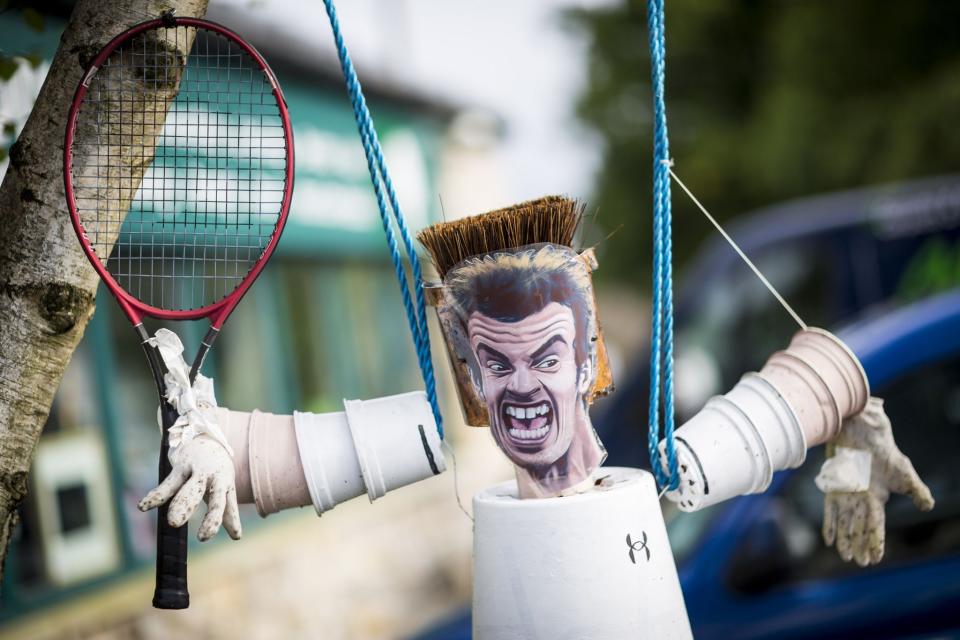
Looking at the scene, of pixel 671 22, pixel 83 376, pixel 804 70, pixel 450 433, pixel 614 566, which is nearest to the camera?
pixel 614 566

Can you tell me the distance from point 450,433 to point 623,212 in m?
7.93

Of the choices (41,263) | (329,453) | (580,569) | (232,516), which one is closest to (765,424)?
(580,569)

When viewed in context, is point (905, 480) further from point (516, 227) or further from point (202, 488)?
point (202, 488)

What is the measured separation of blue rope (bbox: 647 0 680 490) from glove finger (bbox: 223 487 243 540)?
2.20ft

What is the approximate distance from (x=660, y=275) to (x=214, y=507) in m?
0.81

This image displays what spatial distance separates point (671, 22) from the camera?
14.3 meters

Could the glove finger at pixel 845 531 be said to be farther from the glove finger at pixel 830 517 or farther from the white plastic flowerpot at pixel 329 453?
the white plastic flowerpot at pixel 329 453

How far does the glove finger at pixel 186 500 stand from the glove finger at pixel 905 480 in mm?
1138

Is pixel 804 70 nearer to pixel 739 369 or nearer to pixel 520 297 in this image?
pixel 739 369

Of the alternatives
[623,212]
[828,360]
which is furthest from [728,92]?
[828,360]

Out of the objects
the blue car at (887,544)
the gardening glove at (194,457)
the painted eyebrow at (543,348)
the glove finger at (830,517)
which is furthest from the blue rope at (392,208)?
the blue car at (887,544)

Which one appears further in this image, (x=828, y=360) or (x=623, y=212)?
(x=623, y=212)

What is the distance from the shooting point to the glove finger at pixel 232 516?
4.47 ft

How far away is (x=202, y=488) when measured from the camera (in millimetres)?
1340
